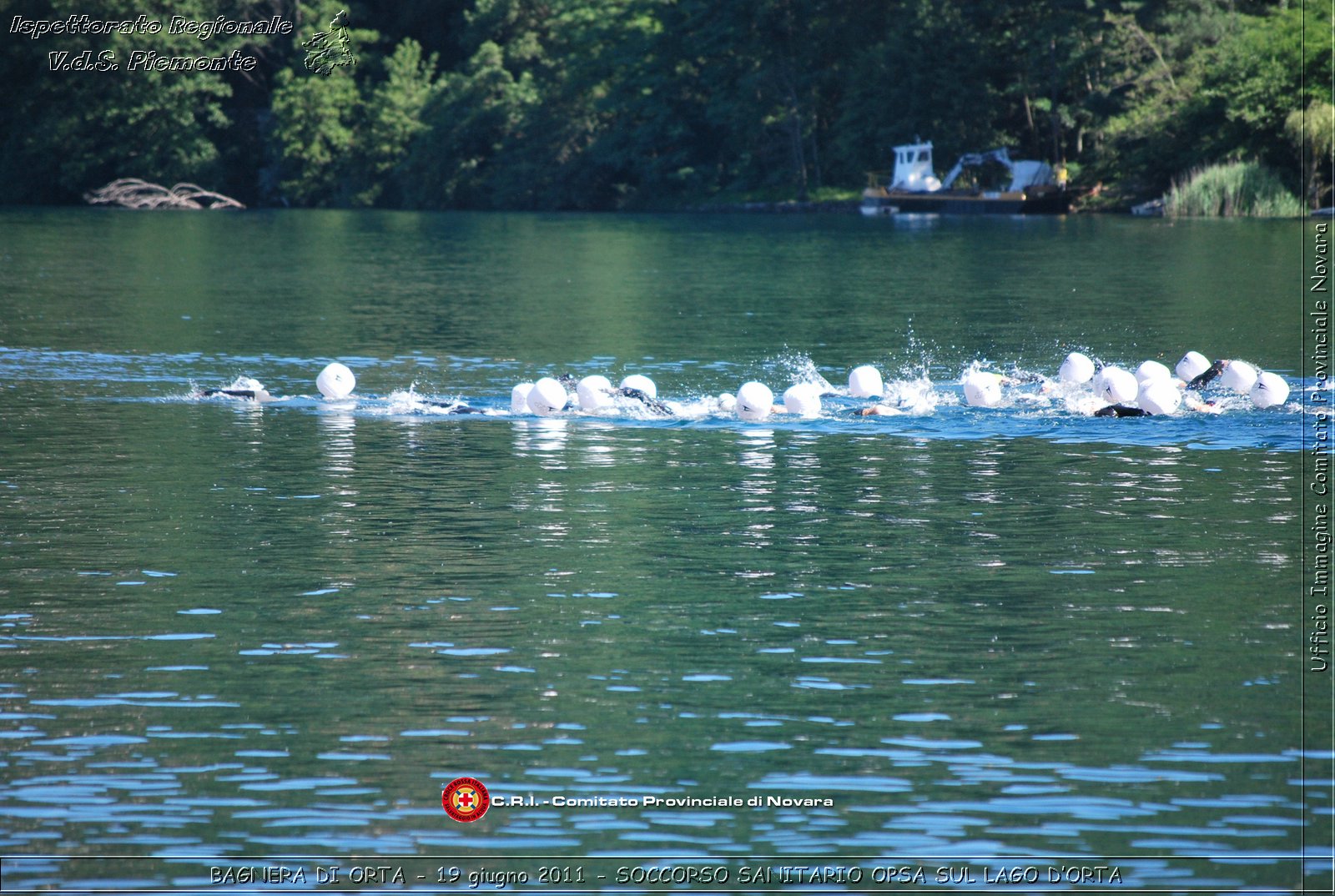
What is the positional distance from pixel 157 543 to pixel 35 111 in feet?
352

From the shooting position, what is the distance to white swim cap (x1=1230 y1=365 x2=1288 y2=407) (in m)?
24.1

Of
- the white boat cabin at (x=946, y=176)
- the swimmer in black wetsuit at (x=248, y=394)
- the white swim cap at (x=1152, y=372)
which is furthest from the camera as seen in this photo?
the white boat cabin at (x=946, y=176)

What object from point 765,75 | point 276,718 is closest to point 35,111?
point 765,75

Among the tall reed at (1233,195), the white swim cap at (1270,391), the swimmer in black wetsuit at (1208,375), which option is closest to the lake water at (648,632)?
the white swim cap at (1270,391)

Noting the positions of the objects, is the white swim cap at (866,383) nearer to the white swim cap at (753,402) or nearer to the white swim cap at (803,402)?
the white swim cap at (803,402)

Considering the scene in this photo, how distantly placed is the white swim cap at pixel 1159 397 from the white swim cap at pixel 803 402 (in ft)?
16.7

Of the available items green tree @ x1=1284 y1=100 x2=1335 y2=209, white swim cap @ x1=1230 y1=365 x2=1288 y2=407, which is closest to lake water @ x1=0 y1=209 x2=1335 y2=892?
white swim cap @ x1=1230 y1=365 x2=1288 y2=407

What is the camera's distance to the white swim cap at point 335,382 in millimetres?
Result: 26844

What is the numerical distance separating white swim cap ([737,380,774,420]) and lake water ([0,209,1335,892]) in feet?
1.02

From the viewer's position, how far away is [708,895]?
8906 millimetres

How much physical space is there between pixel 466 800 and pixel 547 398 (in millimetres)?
15746

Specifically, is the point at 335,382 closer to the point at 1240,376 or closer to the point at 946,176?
the point at 1240,376

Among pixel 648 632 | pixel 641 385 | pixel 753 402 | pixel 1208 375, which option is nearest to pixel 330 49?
pixel 641 385

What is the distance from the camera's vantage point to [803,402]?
24812mm
